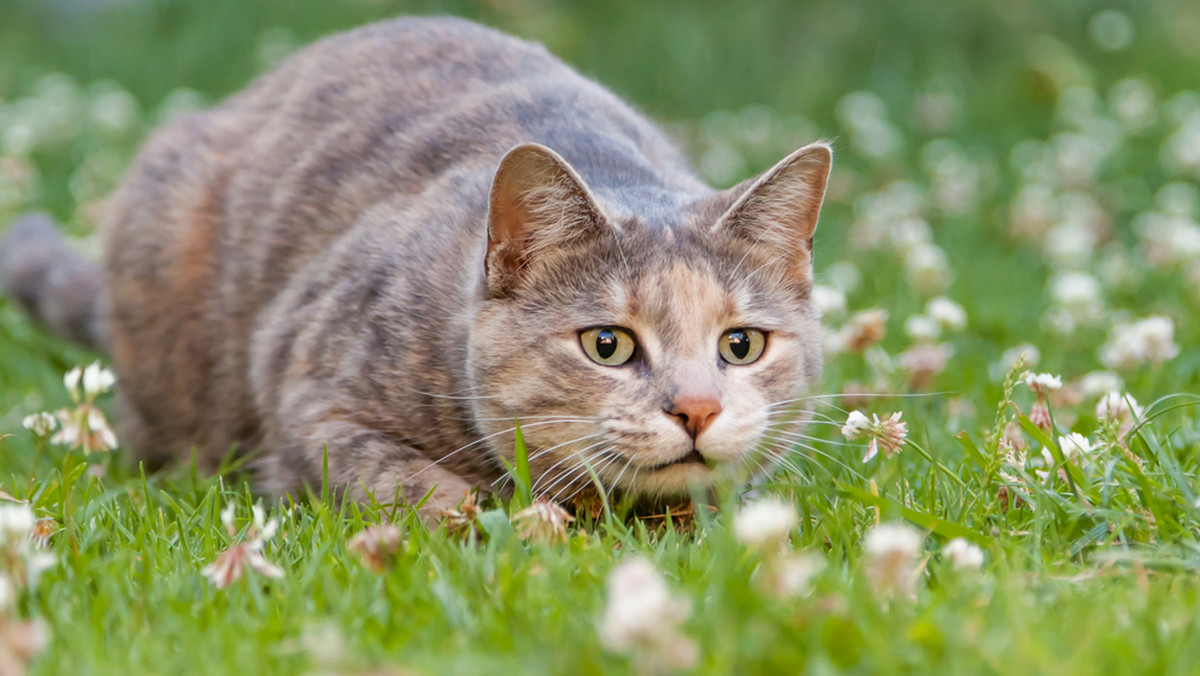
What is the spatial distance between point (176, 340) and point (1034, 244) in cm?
376

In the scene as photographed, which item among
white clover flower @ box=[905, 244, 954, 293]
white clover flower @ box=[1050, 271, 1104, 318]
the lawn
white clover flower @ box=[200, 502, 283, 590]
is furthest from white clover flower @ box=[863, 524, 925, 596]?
white clover flower @ box=[905, 244, 954, 293]

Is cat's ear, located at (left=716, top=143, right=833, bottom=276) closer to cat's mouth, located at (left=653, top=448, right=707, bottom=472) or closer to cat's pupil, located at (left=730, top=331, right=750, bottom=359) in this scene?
cat's pupil, located at (left=730, top=331, right=750, bottom=359)

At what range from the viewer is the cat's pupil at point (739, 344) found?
Result: 251 centimetres

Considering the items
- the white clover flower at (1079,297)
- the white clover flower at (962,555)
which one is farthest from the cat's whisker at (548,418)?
the white clover flower at (1079,297)

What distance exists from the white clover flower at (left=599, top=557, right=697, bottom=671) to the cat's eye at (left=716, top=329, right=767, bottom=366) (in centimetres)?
109

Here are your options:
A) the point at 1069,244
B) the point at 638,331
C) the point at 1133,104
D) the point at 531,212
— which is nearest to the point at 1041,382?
the point at 638,331

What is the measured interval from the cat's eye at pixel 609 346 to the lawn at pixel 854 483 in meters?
0.30

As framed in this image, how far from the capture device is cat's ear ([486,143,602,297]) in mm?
2377

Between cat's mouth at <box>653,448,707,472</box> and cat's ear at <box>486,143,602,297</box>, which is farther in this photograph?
cat's ear at <box>486,143,602,297</box>

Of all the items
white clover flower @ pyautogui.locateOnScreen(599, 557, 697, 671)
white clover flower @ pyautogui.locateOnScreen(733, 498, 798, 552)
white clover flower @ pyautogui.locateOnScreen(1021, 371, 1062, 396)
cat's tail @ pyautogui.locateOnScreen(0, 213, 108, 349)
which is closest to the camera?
white clover flower @ pyautogui.locateOnScreen(599, 557, 697, 671)

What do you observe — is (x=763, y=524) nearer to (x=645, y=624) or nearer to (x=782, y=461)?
(x=645, y=624)

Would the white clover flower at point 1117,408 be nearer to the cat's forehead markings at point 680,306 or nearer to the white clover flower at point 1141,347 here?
the white clover flower at point 1141,347

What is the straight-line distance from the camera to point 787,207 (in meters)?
2.62

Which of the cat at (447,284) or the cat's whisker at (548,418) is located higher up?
the cat at (447,284)
